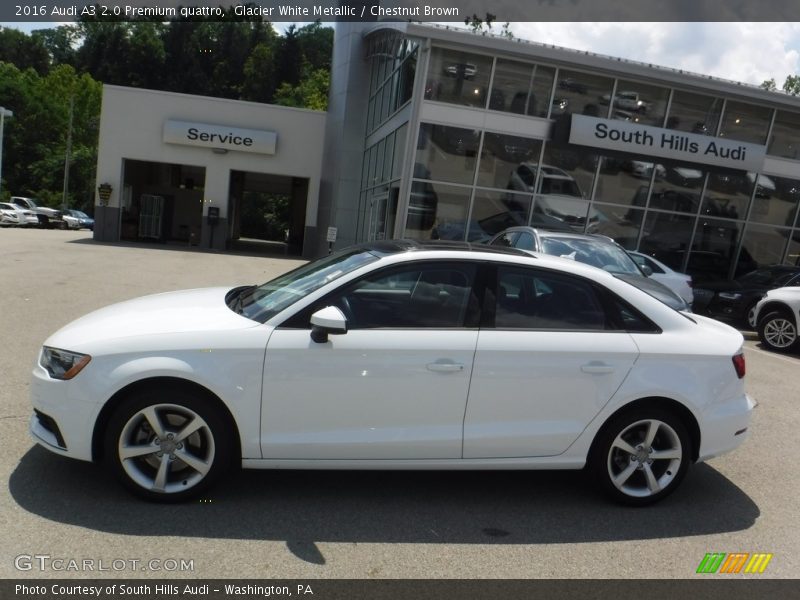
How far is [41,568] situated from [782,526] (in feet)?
13.8

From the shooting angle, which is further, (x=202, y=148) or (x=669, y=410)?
(x=202, y=148)

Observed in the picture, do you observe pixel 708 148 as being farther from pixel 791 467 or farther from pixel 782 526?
pixel 782 526

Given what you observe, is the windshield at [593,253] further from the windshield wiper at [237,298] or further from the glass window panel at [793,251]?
the glass window panel at [793,251]

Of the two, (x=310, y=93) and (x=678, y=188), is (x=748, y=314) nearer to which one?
(x=678, y=188)

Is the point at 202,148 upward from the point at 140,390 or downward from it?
upward

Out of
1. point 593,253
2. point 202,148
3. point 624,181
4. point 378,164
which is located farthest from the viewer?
point 202,148

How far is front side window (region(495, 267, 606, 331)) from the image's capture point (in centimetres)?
398

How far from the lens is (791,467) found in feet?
16.7

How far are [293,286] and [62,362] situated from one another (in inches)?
55.3

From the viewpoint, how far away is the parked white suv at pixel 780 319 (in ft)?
37.5

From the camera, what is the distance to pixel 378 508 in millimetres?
3830

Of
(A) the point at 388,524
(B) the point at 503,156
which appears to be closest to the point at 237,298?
(A) the point at 388,524

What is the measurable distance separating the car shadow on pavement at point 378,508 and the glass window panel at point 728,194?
16447 millimetres

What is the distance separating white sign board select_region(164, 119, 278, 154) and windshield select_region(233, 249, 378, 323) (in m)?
22.4
